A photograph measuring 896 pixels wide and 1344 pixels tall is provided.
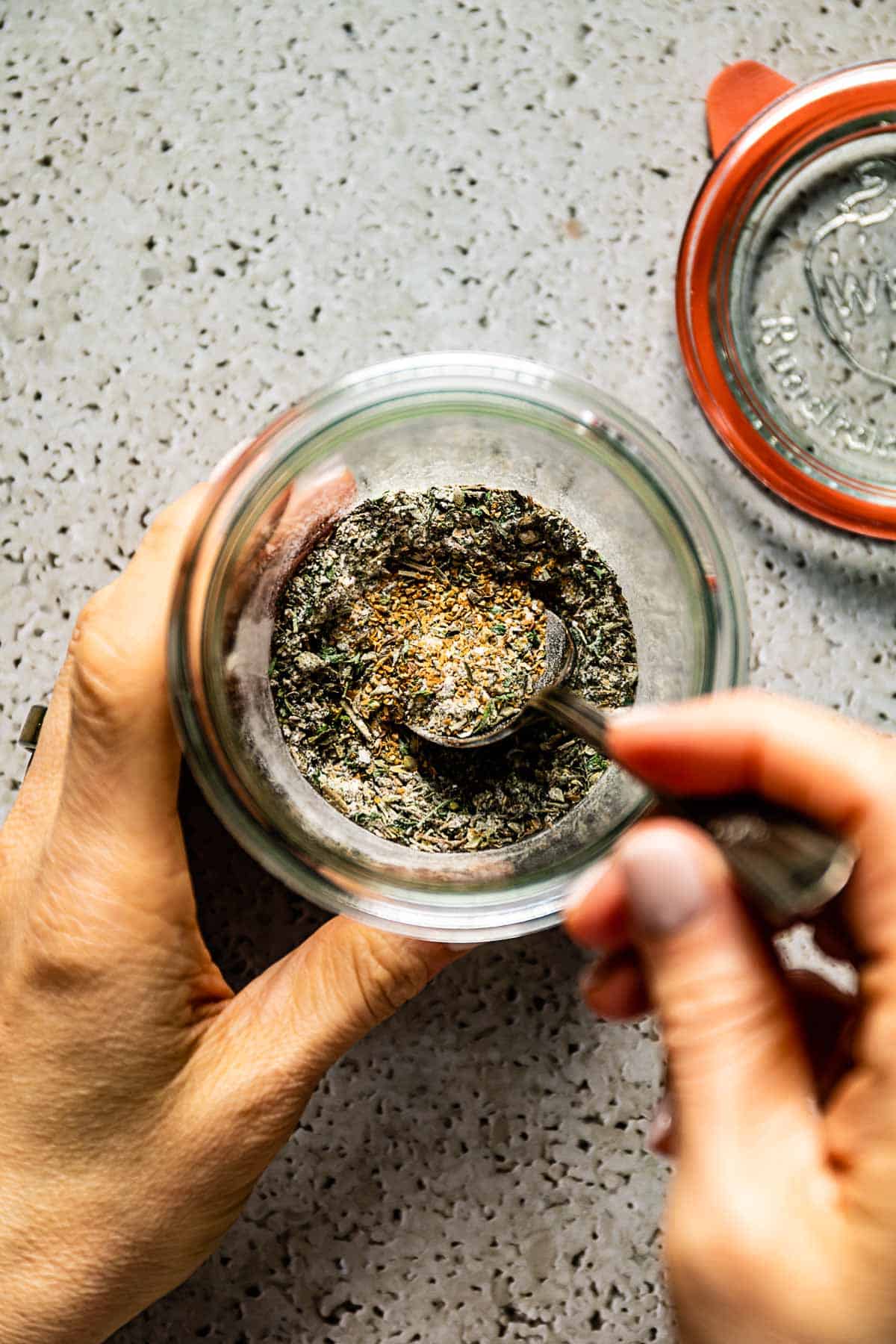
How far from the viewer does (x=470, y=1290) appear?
33.9 inches

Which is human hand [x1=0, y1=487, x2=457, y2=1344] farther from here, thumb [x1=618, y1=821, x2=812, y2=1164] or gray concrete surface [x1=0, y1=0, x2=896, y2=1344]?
thumb [x1=618, y1=821, x2=812, y2=1164]

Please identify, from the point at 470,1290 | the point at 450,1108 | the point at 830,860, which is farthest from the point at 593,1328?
the point at 830,860

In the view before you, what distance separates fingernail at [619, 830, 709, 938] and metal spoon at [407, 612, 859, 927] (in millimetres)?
21

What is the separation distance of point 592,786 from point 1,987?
0.43 metres

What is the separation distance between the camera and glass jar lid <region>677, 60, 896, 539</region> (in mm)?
850

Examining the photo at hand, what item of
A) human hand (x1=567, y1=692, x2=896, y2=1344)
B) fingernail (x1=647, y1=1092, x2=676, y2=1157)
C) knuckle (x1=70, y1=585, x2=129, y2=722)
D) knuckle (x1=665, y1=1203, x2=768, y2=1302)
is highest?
knuckle (x1=70, y1=585, x2=129, y2=722)

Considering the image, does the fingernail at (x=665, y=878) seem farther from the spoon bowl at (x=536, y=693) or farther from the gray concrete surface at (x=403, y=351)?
the gray concrete surface at (x=403, y=351)

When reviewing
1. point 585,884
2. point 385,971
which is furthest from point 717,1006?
point 385,971

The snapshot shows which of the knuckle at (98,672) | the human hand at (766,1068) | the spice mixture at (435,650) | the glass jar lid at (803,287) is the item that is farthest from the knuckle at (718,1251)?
the glass jar lid at (803,287)

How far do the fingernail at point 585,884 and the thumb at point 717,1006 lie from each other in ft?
0.28

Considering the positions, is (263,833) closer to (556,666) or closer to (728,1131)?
(556,666)

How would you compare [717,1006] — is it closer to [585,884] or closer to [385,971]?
[585,884]

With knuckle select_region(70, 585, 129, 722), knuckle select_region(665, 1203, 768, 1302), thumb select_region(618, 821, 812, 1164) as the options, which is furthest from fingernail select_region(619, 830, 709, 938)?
knuckle select_region(70, 585, 129, 722)

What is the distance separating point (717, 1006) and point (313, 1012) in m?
0.34
